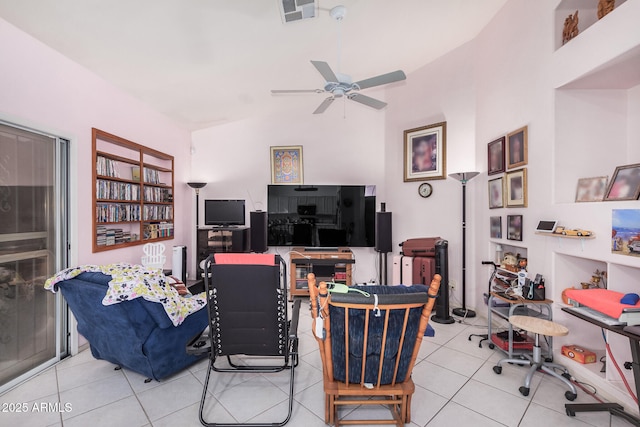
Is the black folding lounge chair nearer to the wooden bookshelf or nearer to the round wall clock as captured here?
the wooden bookshelf

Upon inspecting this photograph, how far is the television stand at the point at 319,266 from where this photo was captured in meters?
4.19

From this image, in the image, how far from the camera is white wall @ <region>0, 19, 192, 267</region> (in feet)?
7.01

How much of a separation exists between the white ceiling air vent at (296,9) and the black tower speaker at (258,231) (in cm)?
269

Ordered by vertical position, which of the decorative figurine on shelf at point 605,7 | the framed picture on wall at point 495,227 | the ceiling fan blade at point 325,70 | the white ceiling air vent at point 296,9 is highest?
the white ceiling air vent at point 296,9

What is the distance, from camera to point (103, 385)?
7.04 ft

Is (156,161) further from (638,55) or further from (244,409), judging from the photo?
(638,55)

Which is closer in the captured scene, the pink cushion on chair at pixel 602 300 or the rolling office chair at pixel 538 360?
the pink cushion on chair at pixel 602 300

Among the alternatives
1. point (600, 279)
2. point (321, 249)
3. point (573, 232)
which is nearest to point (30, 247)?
point (321, 249)

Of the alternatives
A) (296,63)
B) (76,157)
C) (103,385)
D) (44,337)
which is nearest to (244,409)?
(103,385)

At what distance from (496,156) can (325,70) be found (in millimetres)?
2303

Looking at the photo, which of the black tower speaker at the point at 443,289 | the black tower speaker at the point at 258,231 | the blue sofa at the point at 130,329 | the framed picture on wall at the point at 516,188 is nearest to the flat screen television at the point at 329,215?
the black tower speaker at the point at 258,231

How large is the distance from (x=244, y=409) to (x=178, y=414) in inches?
16.9

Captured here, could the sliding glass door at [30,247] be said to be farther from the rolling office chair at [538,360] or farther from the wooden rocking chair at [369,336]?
the rolling office chair at [538,360]

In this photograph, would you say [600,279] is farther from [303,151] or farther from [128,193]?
[128,193]
